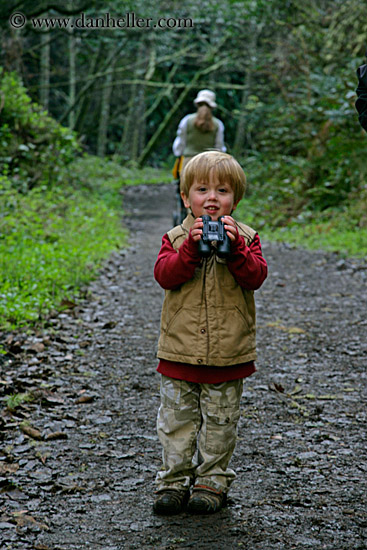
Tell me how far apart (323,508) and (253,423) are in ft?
4.25

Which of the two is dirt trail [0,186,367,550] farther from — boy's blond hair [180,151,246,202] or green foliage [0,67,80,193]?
green foliage [0,67,80,193]

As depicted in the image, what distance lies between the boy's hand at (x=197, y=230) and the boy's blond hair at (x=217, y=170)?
0.85 feet

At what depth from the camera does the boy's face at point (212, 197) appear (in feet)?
10.5

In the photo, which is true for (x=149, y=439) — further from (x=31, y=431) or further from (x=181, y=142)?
(x=181, y=142)

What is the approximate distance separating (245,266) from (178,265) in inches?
12.3

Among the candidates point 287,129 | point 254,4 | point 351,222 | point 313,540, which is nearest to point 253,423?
point 313,540

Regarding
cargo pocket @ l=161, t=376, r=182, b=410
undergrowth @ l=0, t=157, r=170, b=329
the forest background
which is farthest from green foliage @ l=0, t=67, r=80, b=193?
cargo pocket @ l=161, t=376, r=182, b=410

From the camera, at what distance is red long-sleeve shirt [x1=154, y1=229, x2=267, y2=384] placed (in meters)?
3.10

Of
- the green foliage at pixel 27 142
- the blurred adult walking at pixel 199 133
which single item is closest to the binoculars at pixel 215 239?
the blurred adult walking at pixel 199 133

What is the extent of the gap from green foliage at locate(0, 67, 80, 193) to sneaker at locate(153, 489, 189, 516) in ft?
37.5

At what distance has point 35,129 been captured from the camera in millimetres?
15359

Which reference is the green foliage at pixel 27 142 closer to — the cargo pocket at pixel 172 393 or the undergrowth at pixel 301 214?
the undergrowth at pixel 301 214

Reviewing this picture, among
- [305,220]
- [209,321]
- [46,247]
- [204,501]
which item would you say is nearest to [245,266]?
[209,321]

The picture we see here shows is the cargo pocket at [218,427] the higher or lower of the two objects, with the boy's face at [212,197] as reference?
lower
